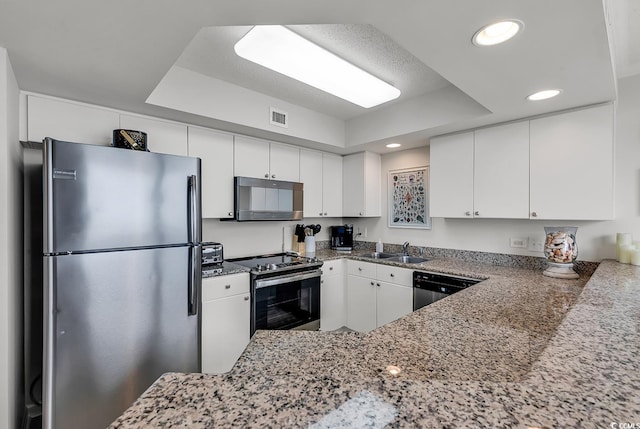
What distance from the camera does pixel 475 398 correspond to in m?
0.49

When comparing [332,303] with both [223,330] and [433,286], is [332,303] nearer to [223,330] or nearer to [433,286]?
[433,286]

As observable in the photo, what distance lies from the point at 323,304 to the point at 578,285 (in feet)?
6.81

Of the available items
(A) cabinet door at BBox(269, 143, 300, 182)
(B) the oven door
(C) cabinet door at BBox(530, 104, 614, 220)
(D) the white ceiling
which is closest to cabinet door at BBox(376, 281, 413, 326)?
(B) the oven door

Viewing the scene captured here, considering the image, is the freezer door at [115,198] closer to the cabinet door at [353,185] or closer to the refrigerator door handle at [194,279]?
the refrigerator door handle at [194,279]

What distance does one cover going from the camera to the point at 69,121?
1.91 metres

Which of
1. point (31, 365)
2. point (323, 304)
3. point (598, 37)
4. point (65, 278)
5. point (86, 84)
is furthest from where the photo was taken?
point (323, 304)

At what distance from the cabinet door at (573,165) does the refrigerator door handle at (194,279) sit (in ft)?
8.52

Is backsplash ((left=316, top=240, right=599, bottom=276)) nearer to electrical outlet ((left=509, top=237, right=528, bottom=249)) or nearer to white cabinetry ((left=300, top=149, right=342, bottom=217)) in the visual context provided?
electrical outlet ((left=509, top=237, right=528, bottom=249))

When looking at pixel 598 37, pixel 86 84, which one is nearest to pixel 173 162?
pixel 86 84

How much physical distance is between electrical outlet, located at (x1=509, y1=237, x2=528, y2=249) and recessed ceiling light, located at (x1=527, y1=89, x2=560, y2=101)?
1.24 meters

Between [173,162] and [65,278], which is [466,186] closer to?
[173,162]

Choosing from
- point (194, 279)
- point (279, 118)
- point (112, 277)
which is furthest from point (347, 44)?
point (112, 277)

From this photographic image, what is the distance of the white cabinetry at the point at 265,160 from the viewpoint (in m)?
2.73

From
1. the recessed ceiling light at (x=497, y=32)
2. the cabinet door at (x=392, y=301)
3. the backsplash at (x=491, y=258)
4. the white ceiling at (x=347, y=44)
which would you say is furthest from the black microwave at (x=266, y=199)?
the recessed ceiling light at (x=497, y=32)
